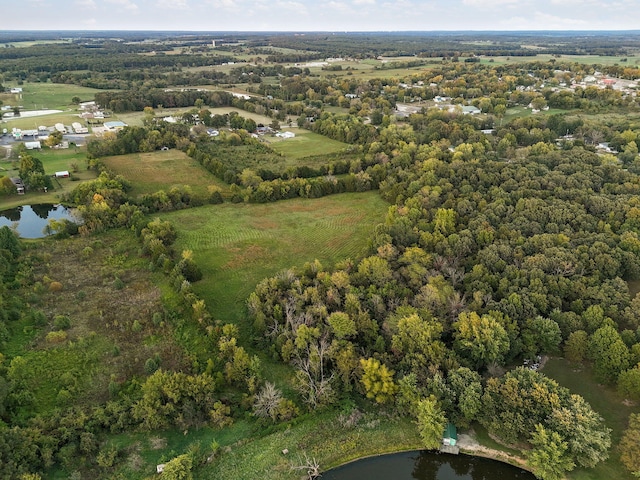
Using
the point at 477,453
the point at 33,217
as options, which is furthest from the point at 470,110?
the point at 477,453

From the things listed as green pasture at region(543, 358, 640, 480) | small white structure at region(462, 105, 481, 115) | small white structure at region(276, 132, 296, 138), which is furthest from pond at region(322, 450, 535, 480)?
small white structure at region(462, 105, 481, 115)

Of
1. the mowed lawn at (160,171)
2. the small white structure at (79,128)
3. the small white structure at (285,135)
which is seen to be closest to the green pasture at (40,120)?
the small white structure at (79,128)

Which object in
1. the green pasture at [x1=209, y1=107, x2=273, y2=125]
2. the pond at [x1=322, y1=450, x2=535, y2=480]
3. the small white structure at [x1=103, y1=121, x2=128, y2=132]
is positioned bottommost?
the pond at [x1=322, y1=450, x2=535, y2=480]

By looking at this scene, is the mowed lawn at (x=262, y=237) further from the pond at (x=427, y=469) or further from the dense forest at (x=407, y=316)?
the pond at (x=427, y=469)

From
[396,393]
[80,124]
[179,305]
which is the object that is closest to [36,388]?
[179,305]

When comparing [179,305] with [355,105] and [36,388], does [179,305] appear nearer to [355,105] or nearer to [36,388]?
[36,388]

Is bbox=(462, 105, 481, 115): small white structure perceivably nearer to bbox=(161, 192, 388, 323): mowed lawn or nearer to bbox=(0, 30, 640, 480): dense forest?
bbox=(0, 30, 640, 480): dense forest
